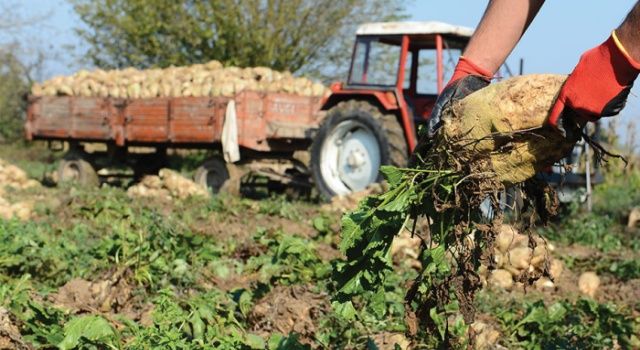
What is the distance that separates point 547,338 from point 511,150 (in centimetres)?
245

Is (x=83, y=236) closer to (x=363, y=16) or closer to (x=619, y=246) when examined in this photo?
(x=619, y=246)

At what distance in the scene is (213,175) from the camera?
47.8 feet

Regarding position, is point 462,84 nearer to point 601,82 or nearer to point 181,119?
point 601,82

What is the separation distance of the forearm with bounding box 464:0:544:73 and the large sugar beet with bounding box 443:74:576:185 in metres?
0.10

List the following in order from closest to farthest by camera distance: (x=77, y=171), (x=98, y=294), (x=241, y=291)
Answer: (x=241, y=291) < (x=98, y=294) < (x=77, y=171)

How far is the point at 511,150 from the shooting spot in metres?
2.80

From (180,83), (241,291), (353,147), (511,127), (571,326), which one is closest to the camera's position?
(511,127)

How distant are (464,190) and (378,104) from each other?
946cm

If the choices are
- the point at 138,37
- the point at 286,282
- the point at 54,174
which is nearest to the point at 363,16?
the point at 138,37

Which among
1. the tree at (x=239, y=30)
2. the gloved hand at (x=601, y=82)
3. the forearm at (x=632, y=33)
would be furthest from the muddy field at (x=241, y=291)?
the tree at (x=239, y=30)

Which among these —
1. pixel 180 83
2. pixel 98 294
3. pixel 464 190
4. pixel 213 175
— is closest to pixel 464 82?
pixel 464 190

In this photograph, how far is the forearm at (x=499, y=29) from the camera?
2564 mm

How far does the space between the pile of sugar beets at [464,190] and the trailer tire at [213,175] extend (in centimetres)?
1106

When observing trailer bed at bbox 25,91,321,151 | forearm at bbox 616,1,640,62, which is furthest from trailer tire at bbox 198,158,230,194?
forearm at bbox 616,1,640,62
